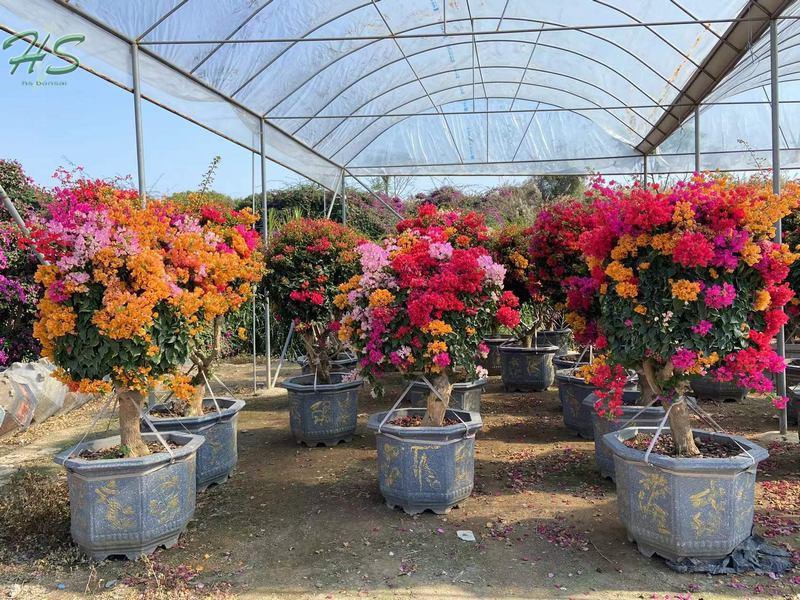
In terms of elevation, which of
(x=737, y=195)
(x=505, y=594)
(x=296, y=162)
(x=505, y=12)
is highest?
(x=505, y=12)

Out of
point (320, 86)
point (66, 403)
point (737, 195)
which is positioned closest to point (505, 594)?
point (737, 195)

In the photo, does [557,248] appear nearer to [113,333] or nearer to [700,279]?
[700,279]

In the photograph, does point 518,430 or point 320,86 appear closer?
point 518,430

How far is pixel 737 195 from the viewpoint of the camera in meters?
2.85

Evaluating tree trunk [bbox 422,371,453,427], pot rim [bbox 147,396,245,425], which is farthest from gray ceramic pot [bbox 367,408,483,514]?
pot rim [bbox 147,396,245,425]

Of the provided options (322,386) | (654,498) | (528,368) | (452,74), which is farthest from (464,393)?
(452,74)

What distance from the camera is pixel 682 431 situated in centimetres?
316

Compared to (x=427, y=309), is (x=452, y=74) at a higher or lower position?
higher

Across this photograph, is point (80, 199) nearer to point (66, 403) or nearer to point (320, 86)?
point (66, 403)

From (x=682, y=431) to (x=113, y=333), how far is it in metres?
2.90

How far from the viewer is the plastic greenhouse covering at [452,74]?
16.4ft

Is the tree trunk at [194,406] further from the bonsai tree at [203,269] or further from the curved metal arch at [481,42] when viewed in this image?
the curved metal arch at [481,42]

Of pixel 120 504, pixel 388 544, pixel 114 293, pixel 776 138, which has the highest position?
pixel 776 138

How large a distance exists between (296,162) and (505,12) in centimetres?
330
